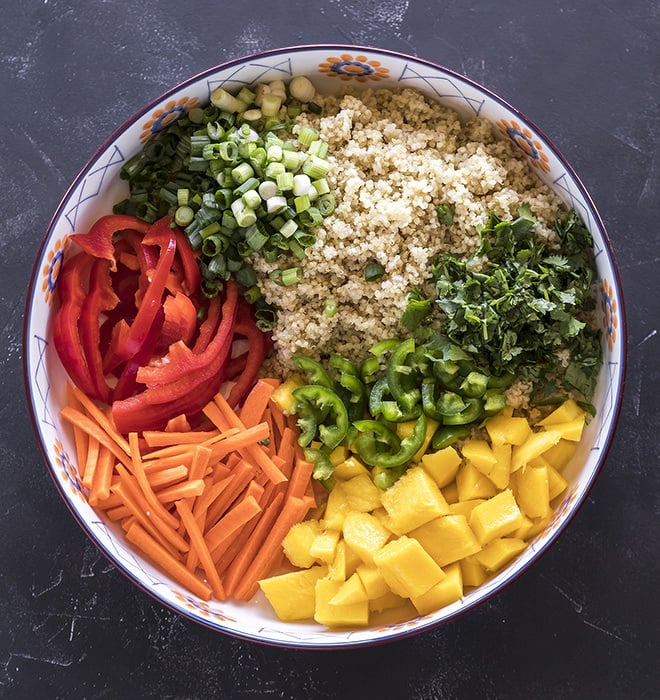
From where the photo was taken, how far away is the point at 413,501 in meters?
2.19

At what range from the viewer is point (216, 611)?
2295mm

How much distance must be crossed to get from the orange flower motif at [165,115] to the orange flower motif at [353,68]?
421mm

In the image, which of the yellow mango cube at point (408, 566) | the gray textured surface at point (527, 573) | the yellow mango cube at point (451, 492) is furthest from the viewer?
the gray textured surface at point (527, 573)

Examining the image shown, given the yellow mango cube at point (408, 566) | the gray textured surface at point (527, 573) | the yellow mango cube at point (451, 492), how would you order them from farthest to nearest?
1. the gray textured surface at point (527, 573)
2. the yellow mango cube at point (451, 492)
3. the yellow mango cube at point (408, 566)

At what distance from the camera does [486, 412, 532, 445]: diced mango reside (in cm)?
224

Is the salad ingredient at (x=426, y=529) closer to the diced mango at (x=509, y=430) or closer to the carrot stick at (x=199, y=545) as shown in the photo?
the diced mango at (x=509, y=430)

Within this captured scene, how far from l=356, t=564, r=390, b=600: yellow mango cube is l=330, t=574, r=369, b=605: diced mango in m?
0.01

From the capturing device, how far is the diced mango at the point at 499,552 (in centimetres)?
223

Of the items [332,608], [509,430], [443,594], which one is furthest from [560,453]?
[332,608]

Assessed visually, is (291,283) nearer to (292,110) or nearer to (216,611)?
(292,110)

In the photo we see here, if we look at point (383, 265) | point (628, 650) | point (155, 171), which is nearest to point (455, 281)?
point (383, 265)

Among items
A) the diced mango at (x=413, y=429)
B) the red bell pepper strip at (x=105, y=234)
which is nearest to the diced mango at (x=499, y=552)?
the diced mango at (x=413, y=429)

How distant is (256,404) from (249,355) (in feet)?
0.57

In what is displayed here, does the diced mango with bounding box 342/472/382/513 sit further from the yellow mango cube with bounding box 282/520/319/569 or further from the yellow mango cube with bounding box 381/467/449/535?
the yellow mango cube with bounding box 282/520/319/569
